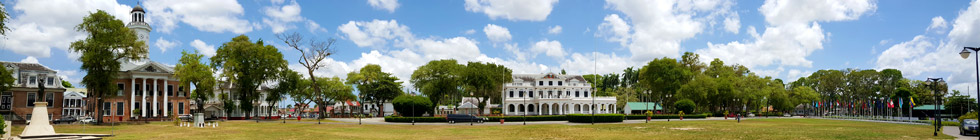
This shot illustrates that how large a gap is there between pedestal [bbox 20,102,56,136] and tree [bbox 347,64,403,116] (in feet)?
172

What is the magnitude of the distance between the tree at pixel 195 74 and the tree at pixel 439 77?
2754cm

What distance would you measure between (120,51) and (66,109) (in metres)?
33.9

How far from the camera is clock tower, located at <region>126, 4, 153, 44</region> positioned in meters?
63.1

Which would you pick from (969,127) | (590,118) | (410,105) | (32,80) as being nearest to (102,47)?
(32,80)

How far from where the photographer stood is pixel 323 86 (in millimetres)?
74062

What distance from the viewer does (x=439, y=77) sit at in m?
78.3

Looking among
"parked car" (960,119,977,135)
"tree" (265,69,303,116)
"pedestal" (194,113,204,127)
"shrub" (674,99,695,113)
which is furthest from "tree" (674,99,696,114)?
"pedestal" (194,113,204,127)

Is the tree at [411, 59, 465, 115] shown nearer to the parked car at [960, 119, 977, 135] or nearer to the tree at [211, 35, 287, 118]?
the tree at [211, 35, 287, 118]

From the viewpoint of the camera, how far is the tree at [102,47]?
146 ft

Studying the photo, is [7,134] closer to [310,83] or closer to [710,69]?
[310,83]

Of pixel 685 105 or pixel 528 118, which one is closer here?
pixel 528 118

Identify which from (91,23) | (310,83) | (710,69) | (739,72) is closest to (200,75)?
(91,23)

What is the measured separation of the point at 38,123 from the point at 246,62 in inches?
1457

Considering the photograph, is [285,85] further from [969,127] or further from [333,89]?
[969,127]
